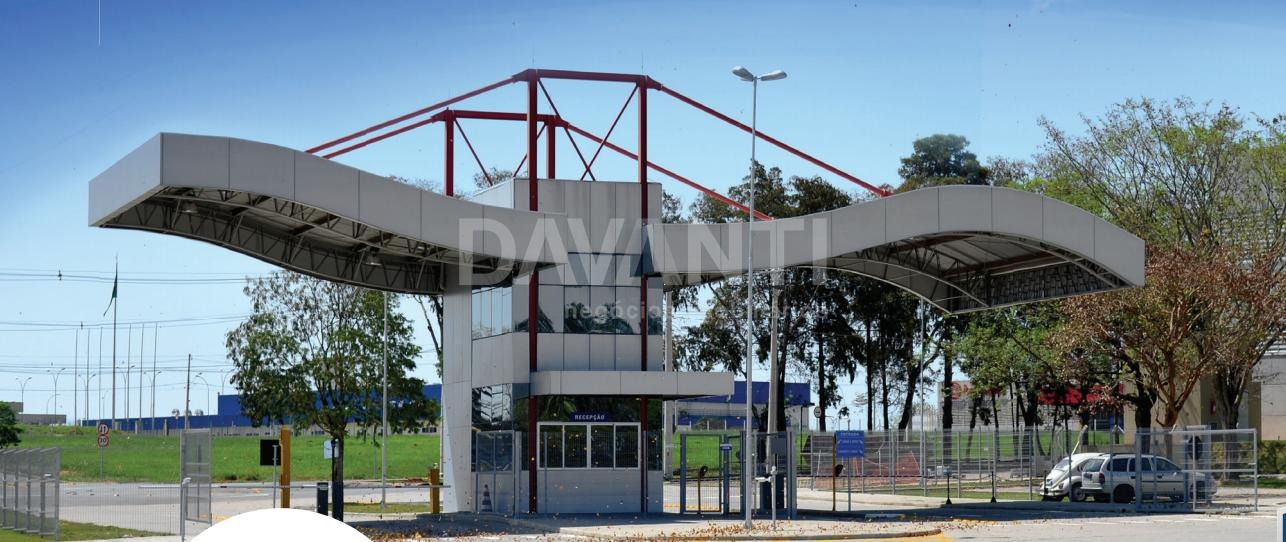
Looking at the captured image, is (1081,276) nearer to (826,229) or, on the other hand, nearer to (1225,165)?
(826,229)

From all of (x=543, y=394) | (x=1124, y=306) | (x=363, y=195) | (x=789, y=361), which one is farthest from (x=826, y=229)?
(x=789, y=361)

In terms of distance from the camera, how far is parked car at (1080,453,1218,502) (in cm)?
3738

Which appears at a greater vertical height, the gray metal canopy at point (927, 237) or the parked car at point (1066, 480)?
the gray metal canopy at point (927, 237)

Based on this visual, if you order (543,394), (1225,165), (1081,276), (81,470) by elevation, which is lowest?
(81,470)

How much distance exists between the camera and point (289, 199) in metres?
30.0

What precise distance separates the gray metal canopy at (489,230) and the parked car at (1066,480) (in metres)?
4.97

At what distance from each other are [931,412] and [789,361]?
30883 mm

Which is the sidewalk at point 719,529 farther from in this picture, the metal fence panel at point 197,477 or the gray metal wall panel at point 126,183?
the gray metal wall panel at point 126,183

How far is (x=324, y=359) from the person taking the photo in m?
58.3

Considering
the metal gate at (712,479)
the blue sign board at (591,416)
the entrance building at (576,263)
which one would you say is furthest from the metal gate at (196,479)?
the metal gate at (712,479)

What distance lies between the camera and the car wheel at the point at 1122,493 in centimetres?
4019

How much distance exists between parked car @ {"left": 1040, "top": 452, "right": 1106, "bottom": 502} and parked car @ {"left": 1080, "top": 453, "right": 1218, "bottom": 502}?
348 millimetres

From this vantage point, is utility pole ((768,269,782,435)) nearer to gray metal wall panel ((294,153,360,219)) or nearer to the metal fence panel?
gray metal wall panel ((294,153,360,219))

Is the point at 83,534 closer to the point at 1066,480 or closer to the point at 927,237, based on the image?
the point at 927,237
